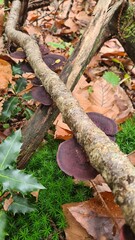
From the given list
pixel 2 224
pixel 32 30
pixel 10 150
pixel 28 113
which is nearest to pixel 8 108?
pixel 28 113

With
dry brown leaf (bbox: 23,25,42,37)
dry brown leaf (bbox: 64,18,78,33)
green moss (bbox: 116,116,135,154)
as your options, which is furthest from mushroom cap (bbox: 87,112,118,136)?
dry brown leaf (bbox: 64,18,78,33)

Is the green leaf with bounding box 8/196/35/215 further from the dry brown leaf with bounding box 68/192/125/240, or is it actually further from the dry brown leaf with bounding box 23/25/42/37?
the dry brown leaf with bounding box 23/25/42/37

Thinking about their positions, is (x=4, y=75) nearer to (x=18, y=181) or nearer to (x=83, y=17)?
(x=18, y=181)

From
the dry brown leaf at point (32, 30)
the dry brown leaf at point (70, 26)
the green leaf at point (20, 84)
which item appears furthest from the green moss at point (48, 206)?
the dry brown leaf at point (70, 26)

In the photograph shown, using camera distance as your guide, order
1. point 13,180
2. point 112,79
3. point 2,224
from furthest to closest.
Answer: point 112,79 → point 2,224 → point 13,180

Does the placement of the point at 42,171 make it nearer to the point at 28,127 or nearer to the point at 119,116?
the point at 28,127

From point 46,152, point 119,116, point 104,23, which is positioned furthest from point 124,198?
point 119,116
